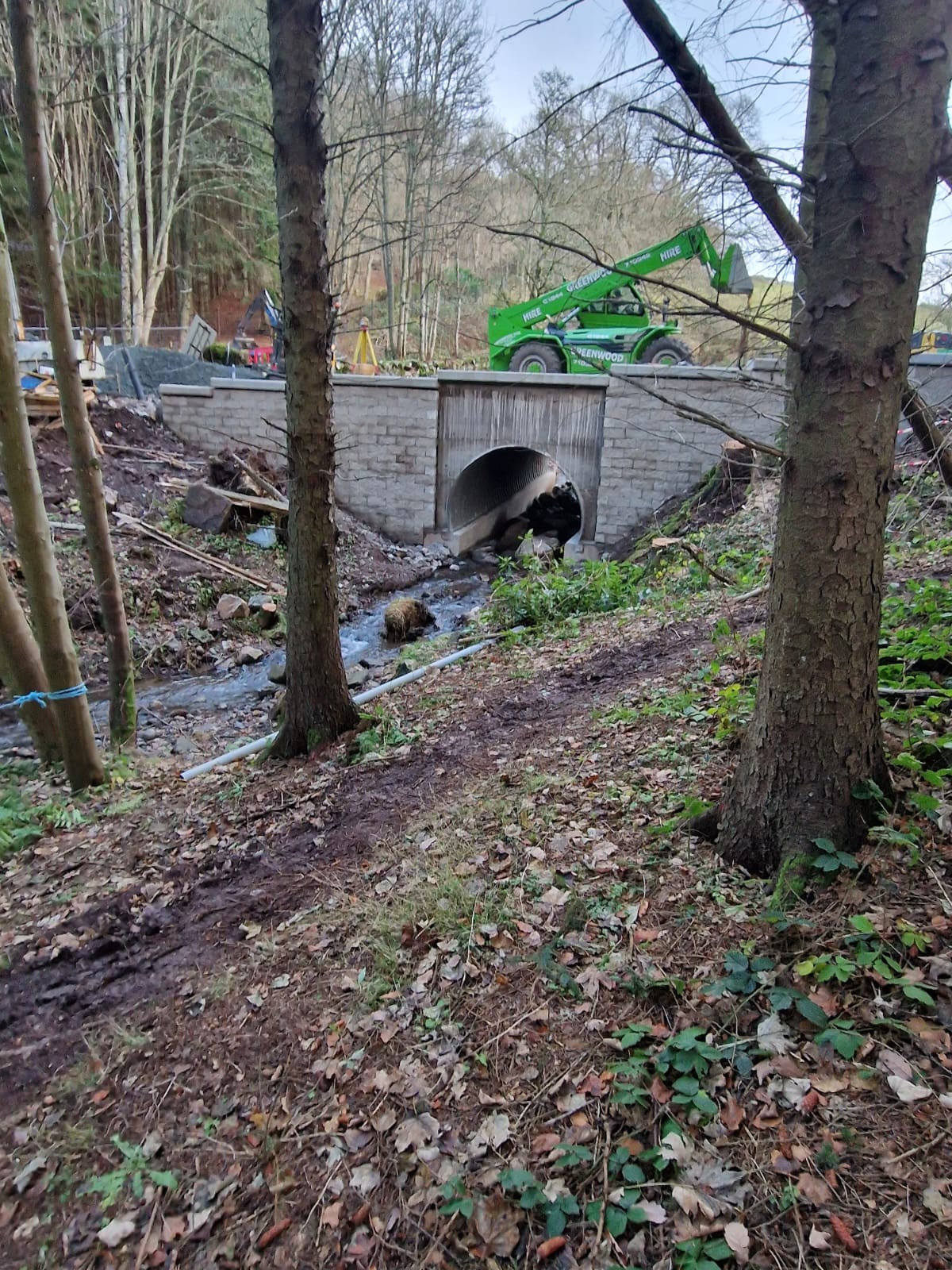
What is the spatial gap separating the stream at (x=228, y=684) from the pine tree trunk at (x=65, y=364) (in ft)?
3.75

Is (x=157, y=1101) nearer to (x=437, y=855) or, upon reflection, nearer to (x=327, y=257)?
(x=437, y=855)

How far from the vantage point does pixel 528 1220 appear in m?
1.74

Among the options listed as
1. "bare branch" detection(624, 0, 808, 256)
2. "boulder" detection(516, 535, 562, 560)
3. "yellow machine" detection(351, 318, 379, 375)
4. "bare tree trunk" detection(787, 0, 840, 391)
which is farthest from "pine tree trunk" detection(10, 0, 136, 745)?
"yellow machine" detection(351, 318, 379, 375)

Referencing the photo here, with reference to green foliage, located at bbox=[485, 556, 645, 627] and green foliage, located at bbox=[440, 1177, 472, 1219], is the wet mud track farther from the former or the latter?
green foliage, located at bbox=[485, 556, 645, 627]

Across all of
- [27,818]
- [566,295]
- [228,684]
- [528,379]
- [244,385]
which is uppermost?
[566,295]

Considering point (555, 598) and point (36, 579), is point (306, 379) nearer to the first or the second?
point (36, 579)

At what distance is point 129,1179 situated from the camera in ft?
7.14

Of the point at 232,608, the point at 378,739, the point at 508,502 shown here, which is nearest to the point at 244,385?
the point at 232,608

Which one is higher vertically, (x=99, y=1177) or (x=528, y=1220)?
(x=528, y=1220)

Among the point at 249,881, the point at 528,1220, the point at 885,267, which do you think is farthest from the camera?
the point at 249,881

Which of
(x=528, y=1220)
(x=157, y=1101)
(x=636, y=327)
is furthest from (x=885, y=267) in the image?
(x=636, y=327)

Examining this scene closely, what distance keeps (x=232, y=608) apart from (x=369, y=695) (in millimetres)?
4377

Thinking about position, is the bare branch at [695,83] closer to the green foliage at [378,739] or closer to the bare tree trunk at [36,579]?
the green foliage at [378,739]

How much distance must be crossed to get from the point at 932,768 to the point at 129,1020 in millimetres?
3312
